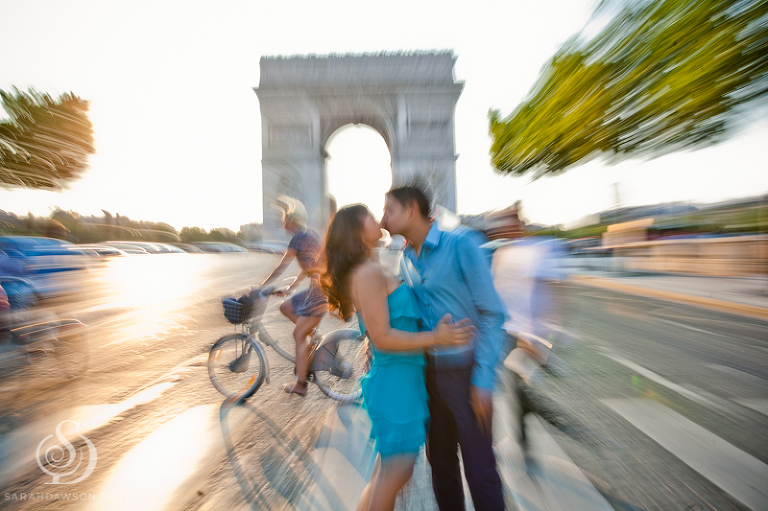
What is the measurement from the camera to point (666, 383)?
13.3 ft

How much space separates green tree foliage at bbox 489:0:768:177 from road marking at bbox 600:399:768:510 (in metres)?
4.33

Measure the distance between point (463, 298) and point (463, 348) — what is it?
17 cm

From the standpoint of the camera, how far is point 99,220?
56.7 meters

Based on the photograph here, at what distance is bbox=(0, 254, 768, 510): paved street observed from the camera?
2273 mm

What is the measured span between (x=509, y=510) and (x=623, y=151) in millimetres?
9410

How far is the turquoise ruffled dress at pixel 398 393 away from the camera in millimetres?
1493

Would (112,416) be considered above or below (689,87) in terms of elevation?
below

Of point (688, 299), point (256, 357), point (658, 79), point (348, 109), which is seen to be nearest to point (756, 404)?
point (256, 357)

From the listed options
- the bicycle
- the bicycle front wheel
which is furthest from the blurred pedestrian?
the bicycle front wheel

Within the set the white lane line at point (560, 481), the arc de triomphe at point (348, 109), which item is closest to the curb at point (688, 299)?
the white lane line at point (560, 481)

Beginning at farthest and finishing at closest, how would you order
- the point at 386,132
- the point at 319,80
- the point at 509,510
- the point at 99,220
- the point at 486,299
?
the point at 99,220, the point at 386,132, the point at 319,80, the point at 509,510, the point at 486,299

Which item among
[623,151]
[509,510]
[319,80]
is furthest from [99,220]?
[509,510]

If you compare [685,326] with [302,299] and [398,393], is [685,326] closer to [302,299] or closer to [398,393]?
[302,299]

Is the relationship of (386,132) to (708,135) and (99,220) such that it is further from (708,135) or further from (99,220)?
(99,220)
